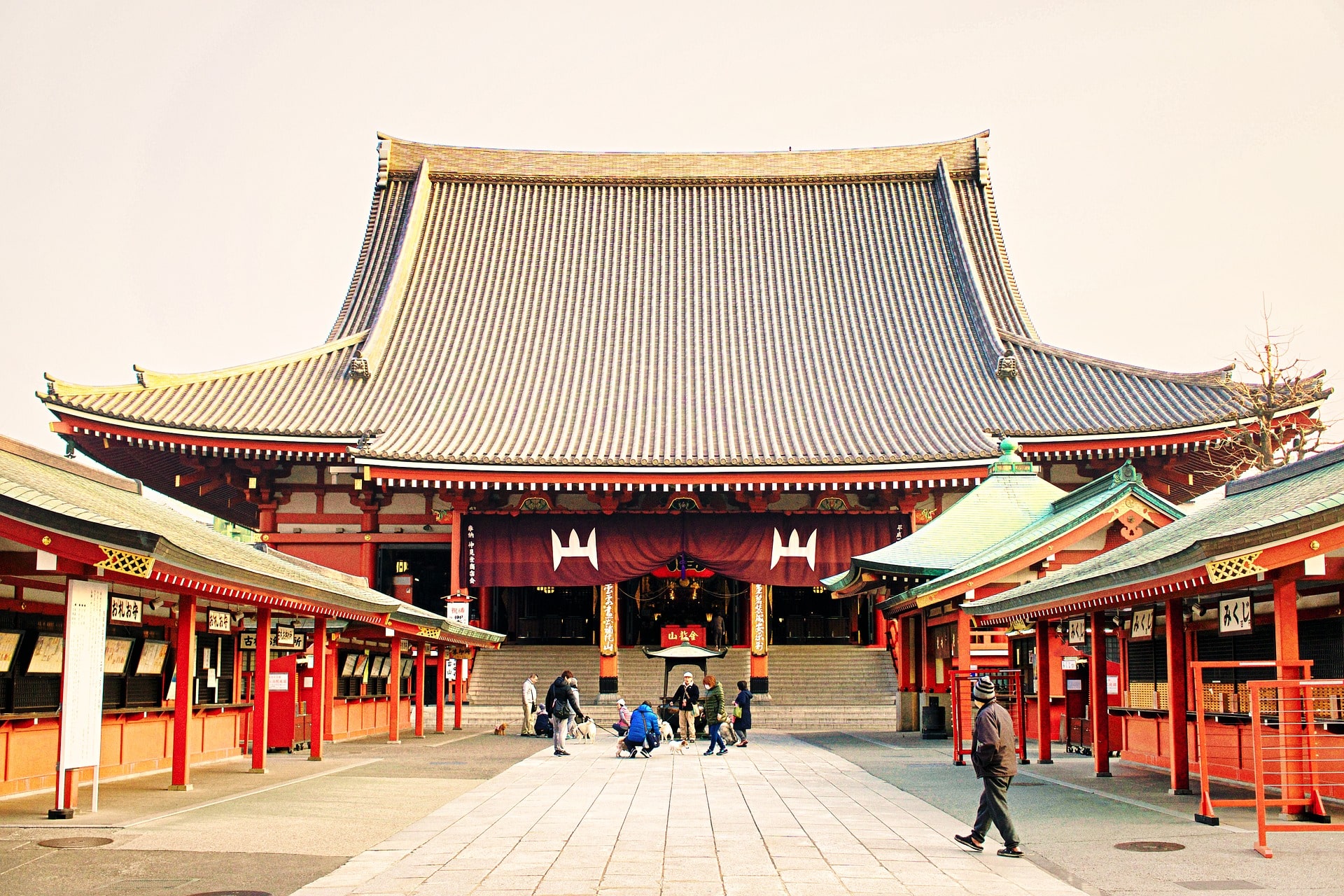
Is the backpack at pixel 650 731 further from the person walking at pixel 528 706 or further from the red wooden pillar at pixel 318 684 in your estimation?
the person walking at pixel 528 706

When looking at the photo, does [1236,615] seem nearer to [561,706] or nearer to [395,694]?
[561,706]

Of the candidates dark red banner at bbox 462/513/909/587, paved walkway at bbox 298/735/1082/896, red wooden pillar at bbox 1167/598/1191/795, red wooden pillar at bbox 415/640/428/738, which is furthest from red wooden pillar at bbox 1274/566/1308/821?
dark red banner at bbox 462/513/909/587

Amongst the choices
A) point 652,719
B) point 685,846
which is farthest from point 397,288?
→ point 685,846

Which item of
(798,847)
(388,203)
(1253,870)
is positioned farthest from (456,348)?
(1253,870)

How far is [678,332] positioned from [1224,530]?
1137 inches

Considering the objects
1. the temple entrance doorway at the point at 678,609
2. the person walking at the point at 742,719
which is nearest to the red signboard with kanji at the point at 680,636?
the temple entrance doorway at the point at 678,609

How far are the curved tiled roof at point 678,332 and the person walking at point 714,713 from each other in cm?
970

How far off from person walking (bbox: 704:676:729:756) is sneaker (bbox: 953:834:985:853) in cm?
1166

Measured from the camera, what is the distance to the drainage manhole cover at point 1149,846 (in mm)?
11094

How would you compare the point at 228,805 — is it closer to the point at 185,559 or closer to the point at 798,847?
the point at 185,559

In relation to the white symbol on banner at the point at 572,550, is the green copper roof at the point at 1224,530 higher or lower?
lower

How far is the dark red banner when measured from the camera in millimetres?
35438

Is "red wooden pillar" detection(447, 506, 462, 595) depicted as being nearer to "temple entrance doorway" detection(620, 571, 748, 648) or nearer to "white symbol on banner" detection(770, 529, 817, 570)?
"temple entrance doorway" detection(620, 571, 748, 648)

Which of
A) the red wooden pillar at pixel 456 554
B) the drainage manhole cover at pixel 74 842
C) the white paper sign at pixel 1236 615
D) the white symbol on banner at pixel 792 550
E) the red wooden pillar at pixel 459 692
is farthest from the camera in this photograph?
the white symbol on banner at pixel 792 550
